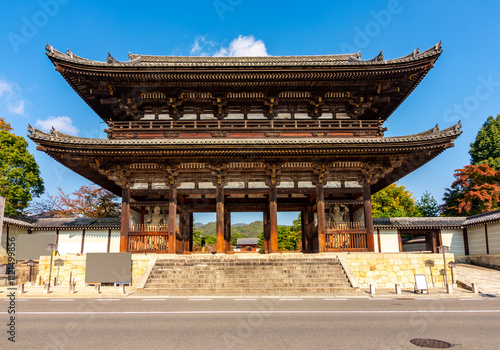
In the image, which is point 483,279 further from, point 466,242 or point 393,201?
point 393,201

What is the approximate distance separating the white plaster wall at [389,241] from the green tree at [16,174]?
30080 mm

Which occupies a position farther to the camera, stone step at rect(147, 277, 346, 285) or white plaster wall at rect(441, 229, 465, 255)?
white plaster wall at rect(441, 229, 465, 255)

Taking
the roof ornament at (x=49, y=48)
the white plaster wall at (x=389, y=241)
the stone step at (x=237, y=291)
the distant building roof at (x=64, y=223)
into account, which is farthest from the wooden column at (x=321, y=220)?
the roof ornament at (x=49, y=48)

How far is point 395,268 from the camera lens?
15734 millimetres

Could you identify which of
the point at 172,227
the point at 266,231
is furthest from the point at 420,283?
the point at 172,227

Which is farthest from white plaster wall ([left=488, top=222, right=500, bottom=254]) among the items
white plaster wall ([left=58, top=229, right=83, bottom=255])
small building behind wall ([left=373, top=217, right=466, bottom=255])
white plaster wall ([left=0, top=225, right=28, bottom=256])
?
white plaster wall ([left=0, top=225, right=28, bottom=256])

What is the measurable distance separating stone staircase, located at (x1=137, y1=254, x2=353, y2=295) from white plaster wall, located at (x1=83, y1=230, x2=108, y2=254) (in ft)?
27.9

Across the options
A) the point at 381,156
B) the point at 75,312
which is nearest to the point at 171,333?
the point at 75,312

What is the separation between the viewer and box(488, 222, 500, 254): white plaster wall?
2292 cm

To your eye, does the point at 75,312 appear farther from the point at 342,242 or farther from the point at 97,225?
the point at 97,225

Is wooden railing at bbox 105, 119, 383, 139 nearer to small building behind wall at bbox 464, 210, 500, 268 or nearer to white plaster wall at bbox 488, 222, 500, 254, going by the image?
small building behind wall at bbox 464, 210, 500, 268

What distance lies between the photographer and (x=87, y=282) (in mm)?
15516

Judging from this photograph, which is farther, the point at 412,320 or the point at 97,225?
the point at 97,225

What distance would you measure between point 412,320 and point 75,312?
353 inches
